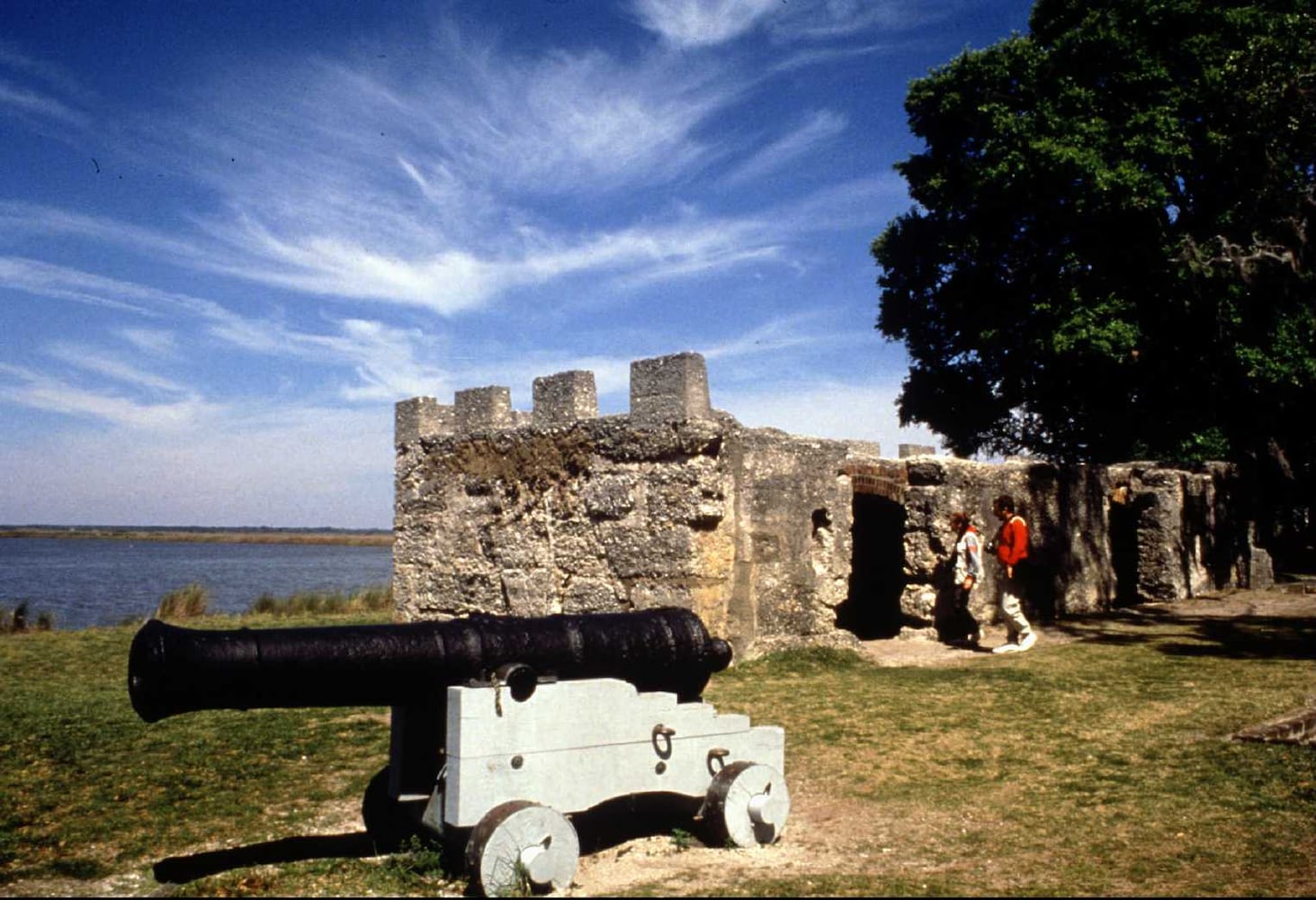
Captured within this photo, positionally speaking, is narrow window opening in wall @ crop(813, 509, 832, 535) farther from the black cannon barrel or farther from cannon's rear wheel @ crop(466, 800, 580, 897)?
cannon's rear wheel @ crop(466, 800, 580, 897)

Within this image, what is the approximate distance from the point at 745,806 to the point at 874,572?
377 inches

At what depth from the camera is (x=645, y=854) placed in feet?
16.0

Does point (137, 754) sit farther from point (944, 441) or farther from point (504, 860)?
point (944, 441)

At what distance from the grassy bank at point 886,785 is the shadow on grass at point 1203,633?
1.03ft

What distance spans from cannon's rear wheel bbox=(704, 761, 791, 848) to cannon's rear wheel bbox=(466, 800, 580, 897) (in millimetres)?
809

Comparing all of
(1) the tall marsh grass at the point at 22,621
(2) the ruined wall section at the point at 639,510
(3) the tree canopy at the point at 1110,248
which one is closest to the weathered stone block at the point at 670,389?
(2) the ruined wall section at the point at 639,510

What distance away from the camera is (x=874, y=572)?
46.4 feet

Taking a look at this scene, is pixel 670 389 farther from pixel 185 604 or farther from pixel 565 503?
pixel 185 604

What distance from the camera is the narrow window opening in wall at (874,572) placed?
14.0m

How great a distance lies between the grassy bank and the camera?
4422mm

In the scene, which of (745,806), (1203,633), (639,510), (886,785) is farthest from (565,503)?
(1203,633)

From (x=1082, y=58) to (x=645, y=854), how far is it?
18.9m

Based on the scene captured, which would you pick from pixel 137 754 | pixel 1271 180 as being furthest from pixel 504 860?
pixel 1271 180

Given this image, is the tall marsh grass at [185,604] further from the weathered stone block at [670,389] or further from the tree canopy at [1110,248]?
the tree canopy at [1110,248]
